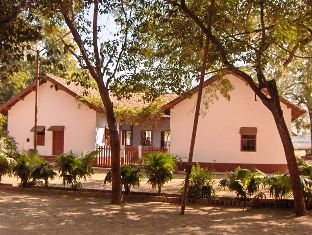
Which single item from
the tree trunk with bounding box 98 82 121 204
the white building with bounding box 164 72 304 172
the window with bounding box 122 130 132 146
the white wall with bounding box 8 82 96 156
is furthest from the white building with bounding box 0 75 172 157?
the tree trunk with bounding box 98 82 121 204

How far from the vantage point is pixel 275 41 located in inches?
463

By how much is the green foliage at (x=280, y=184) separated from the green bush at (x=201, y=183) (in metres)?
1.60

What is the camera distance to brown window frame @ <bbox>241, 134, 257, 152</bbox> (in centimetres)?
2473

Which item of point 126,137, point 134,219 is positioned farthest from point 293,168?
point 126,137

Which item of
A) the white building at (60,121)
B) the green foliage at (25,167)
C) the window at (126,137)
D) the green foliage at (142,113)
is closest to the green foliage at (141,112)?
the green foliage at (142,113)

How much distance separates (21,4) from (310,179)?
8.40m

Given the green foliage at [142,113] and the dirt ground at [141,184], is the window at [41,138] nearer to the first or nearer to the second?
the green foliage at [142,113]

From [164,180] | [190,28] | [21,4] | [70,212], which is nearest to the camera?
[21,4]

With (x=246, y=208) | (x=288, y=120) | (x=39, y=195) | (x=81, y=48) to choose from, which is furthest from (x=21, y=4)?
(x=288, y=120)

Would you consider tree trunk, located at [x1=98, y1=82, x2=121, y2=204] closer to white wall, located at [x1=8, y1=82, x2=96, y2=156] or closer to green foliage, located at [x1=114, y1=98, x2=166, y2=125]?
green foliage, located at [x1=114, y1=98, x2=166, y2=125]

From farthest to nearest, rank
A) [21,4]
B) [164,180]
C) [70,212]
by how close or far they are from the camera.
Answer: [164,180]
[70,212]
[21,4]

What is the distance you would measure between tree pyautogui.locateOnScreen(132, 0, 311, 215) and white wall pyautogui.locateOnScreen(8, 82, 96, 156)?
15932 mm

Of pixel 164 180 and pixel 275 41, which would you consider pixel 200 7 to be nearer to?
pixel 275 41

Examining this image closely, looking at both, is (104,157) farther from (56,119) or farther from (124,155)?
(56,119)
